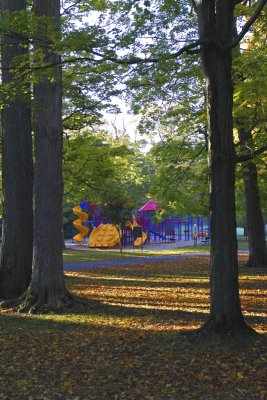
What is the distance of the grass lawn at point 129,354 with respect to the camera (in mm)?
5047

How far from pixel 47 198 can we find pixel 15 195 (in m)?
1.37

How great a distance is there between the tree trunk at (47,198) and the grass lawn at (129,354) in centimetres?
66

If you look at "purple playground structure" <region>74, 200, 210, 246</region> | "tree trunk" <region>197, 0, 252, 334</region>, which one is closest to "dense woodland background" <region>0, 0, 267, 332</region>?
"tree trunk" <region>197, 0, 252, 334</region>

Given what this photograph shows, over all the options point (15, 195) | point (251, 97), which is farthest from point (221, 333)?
point (15, 195)

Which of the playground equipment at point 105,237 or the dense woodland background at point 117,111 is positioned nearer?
the dense woodland background at point 117,111

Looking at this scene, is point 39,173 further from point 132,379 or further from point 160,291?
point 132,379

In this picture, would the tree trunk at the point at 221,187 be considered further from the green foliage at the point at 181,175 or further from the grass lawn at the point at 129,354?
the green foliage at the point at 181,175

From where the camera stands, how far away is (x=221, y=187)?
6.46 m

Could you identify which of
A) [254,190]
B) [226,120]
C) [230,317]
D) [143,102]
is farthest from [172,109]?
[230,317]

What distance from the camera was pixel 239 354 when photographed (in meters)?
5.94

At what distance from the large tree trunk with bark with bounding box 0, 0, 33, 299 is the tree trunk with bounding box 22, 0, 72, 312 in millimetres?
1101

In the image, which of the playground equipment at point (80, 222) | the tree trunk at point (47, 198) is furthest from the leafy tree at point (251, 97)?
the playground equipment at point (80, 222)

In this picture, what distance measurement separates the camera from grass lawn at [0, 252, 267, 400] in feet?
16.6

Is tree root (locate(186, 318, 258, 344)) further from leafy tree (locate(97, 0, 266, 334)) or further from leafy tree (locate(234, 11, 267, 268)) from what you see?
leafy tree (locate(234, 11, 267, 268))
